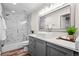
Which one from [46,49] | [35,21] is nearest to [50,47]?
[46,49]

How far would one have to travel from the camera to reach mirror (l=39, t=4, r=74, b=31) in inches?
53.6

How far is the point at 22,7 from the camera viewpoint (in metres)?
1.37

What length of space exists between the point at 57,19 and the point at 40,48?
0.58 meters

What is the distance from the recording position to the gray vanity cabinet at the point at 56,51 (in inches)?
40.1

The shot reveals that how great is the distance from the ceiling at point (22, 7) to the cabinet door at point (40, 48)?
1.81ft

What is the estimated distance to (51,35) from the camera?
1.58 meters

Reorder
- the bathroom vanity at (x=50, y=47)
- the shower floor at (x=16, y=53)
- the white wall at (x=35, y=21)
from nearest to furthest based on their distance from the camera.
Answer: the bathroom vanity at (x=50, y=47)
the shower floor at (x=16, y=53)
the white wall at (x=35, y=21)

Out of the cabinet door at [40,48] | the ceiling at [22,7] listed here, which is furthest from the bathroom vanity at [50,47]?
the ceiling at [22,7]

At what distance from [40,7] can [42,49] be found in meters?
0.71

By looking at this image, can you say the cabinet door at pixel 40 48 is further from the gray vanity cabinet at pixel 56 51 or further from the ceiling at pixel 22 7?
the ceiling at pixel 22 7

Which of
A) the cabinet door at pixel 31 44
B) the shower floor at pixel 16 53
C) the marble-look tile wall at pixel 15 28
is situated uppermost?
the marble-look tile wall at pixel 15 28

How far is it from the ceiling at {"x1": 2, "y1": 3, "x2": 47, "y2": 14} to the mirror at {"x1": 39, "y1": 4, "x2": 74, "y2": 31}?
266 millimetres

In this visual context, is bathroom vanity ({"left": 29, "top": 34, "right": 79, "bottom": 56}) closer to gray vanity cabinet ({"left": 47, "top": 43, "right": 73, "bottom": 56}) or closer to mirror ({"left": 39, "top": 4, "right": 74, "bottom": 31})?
gray vanity cabinet ({"left": 47, "top": 43, "right": 73, "bottom": 56})

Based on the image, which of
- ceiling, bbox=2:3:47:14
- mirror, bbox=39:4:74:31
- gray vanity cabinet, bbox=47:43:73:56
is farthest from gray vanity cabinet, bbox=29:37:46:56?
ceiling, bbox=2:3:47:14
